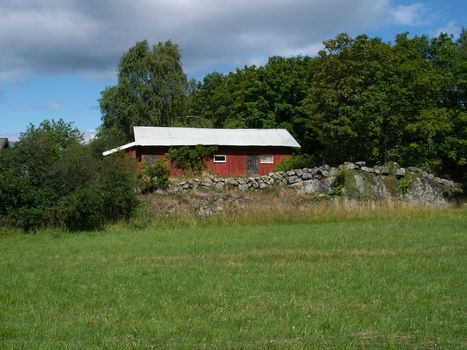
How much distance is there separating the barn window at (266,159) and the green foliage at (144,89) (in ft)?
57.9

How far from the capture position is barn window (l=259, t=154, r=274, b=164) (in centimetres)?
4222

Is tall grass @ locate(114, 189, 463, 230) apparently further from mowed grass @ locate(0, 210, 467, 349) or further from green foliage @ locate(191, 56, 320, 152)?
green foliage @ locate(191, 56, 320, 152)

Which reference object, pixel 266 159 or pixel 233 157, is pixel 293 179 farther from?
pixel 266 159

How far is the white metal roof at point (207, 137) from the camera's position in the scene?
129 feet

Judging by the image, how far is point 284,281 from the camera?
9977mm

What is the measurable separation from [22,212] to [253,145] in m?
23.9

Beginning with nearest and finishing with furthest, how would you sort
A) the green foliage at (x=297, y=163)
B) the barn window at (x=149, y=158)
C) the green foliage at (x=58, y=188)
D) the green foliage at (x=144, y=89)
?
the green foliage at (x=58, y=188), the barn window at (x=149, y=158), the green foliage at (x=297, y=163), the green foliage at (x=144, y=89)

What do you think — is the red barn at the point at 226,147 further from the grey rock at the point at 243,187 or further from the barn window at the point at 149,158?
the grey rock at the point at 243,187

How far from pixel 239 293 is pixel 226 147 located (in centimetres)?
3218

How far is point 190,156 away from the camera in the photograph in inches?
1540

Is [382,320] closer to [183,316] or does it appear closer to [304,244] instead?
[183,316]

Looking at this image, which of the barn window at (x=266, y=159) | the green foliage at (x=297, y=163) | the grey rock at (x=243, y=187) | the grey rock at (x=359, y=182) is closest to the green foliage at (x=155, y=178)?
the grey rock at (x=243, y=187)

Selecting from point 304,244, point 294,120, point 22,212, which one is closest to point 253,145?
point 294,120

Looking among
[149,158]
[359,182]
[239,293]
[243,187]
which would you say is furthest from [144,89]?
[239,293]
